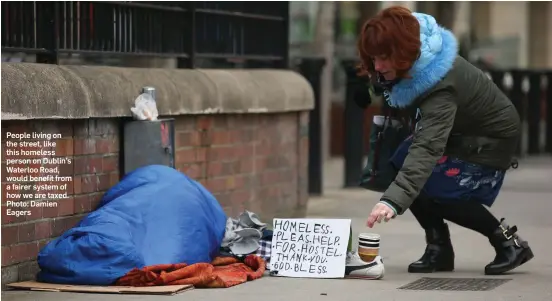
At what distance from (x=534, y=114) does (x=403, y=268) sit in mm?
11071

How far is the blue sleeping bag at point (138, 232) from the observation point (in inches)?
257

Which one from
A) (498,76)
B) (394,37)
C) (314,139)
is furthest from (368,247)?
(498,76)

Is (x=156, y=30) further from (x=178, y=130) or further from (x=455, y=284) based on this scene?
(x=455, y=284)

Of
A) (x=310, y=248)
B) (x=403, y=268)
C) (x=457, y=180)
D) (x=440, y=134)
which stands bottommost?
(x=403, y=268)

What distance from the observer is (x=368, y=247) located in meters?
6.84

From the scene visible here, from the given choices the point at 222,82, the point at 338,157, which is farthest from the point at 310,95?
the point at 338,157

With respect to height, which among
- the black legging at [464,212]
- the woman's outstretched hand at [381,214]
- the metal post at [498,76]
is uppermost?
the metal post at [498,76]

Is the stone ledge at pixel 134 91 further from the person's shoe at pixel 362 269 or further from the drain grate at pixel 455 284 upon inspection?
the drain grate at pixel 455 284

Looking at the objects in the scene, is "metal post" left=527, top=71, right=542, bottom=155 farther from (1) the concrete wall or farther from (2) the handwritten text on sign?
(2) the handwritten text on sign

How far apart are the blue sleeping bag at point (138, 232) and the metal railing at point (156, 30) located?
0.98 m

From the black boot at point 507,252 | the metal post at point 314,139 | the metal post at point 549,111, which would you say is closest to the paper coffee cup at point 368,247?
the black boot at point 507,252

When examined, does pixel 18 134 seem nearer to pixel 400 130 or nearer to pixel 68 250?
pixel 68 250

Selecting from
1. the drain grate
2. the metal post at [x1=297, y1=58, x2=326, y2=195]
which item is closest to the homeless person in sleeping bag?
the drain grate

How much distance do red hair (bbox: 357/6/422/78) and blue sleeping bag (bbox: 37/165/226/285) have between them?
55.0 inches
